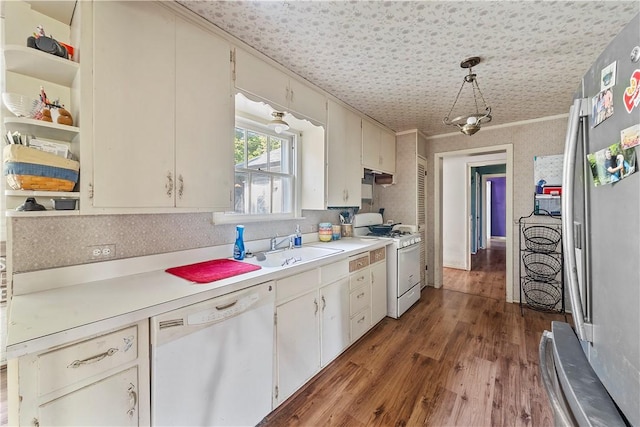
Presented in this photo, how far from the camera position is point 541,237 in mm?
3275

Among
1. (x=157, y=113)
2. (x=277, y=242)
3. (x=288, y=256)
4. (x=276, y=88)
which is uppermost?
(x=276, y=88)

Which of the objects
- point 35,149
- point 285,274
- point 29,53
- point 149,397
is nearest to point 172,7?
point 29,53

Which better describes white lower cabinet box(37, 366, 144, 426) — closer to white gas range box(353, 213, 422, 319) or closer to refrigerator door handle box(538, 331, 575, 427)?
refrigerator door handle box(538, 331, 575, 427)

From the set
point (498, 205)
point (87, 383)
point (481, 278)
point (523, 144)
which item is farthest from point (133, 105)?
point (498, 205)

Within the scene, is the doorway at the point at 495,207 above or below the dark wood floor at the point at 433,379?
above

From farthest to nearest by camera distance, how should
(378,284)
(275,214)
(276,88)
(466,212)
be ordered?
(466,212) → (378,284) → (275,214) → (276,88)

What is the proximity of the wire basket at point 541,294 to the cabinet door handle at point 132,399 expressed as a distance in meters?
4.16

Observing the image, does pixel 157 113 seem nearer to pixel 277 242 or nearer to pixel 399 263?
pixel 277 242

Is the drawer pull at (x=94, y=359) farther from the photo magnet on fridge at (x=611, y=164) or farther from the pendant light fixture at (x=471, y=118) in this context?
the pendant light fixture at (x=471, y=118)

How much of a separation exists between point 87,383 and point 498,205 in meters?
10.4

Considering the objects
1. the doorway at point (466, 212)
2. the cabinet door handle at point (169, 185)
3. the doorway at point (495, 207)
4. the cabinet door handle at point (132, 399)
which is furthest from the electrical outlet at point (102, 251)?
the doorway at point (495, 207)

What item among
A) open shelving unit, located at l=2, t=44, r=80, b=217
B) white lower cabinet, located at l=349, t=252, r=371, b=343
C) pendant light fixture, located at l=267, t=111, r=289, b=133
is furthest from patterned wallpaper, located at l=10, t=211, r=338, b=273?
white lower cabinet, located at l=349, t=252, r=371, b=343

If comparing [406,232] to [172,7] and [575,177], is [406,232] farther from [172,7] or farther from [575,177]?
[172,7]

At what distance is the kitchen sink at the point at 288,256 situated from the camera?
193 cm
